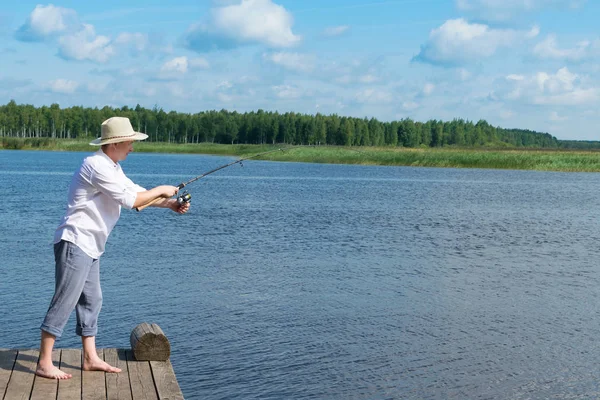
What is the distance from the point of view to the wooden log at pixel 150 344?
6082mm

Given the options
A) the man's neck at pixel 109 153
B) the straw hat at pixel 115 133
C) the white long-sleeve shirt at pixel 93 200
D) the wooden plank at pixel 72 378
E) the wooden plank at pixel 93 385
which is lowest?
the wooden plank at pixel 72 378

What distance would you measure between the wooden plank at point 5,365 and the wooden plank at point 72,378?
1.16 feet

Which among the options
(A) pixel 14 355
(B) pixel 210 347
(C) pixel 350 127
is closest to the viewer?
(A) pixel 14 355

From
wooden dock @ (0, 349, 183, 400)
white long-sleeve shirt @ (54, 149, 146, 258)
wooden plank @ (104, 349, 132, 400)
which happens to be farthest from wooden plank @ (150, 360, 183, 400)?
white long-sleeve shirt @ (54, 149, 146, 258)

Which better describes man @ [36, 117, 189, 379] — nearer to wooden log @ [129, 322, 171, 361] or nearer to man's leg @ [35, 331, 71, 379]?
man's leg @ [35, 331, 71, 379]

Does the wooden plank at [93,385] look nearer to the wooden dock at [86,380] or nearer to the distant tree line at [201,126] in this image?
the wooden dock at [86,380]

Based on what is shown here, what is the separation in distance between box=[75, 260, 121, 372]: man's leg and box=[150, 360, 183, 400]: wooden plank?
300 mm

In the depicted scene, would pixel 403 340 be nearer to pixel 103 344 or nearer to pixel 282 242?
pixel 103 344

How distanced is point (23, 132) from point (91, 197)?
497 feet

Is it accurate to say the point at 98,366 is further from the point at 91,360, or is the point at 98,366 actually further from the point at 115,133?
the point at 115,133

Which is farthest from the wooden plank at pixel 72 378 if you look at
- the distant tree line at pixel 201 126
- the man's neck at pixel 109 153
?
the distant tree line at pixel 201 126

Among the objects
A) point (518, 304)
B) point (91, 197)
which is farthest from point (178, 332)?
point (518, 304)

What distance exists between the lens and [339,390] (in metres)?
8.03

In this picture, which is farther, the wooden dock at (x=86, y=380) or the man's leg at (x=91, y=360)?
the man's leg at (x=91, y=360)
